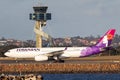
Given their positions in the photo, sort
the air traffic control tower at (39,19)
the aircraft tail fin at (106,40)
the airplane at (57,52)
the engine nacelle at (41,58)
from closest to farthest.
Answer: the engine nacelle at (41,58) < the airplane at (57,52) < the aircraft tail fin at (106,40) < the air traffic control tower at (39,19)

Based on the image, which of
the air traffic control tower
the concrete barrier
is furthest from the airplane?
the air traffic control tower

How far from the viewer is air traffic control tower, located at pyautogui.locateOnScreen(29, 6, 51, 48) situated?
497 ft

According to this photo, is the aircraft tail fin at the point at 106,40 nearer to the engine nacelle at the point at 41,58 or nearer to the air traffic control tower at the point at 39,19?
Answer: the engine nacelle at the point at 41,58

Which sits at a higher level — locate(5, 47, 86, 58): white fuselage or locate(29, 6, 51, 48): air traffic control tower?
locate(29, 6, 51, 48): air traffic control tower

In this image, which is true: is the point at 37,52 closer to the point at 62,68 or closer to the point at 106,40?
the point at 106,40

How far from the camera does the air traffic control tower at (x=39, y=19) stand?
151375 millimetres

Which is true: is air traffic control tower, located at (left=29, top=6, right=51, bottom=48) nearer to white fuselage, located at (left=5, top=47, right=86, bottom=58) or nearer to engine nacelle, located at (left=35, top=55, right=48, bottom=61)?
white fuselage, located at (left=5, top=47, right=86, bottom=58)

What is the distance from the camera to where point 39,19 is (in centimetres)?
15350

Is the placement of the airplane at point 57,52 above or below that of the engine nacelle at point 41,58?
above

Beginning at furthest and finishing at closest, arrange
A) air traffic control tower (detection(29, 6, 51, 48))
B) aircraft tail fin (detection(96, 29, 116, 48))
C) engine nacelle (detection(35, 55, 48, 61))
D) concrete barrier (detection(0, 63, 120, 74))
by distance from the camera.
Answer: air traffic control tower (detection(29, 6, 51, 48)) < aircraft tail fin (detection(96, 29, 116, 48)) < engine nacelle (detection(35, 55, 48, 61)) < concrete barrier (detection(0, 63, 120, 74))

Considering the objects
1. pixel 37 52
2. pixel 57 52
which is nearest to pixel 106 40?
pixel 57 52

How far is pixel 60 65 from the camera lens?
276ft

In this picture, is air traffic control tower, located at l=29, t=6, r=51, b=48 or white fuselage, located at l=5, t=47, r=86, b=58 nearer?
white fuselage, located at l=5, t=47, r=86, b=58

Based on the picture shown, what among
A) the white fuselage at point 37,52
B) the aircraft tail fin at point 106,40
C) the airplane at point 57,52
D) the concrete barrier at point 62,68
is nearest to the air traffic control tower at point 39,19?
the aircraft tail fin at point 106,40
